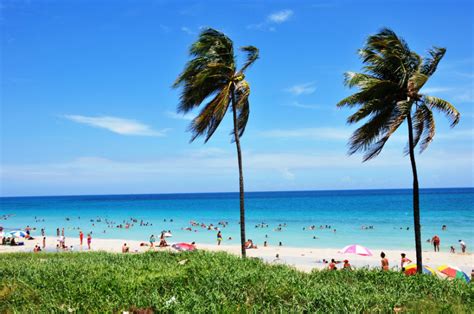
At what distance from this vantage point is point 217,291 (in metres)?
8.11

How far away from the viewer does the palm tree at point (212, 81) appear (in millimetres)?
16095

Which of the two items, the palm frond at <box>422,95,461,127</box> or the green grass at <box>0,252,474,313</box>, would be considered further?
the palm frond at <box>422,95,461,127</box>

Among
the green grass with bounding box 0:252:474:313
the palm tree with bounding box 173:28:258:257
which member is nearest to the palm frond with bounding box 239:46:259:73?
the palm tree with bounding box 173:28:258:257

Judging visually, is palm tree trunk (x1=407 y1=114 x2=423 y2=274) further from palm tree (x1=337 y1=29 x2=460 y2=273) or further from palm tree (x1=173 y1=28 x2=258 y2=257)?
palm tree (x1=173 y1=28 x2=258 y2=257)

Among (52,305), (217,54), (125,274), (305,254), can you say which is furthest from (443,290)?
(305,254)

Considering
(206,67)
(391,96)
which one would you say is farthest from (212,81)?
(391,96)

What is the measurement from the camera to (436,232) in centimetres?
4519

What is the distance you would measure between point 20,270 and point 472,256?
2940 cm

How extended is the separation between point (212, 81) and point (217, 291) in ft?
33.9

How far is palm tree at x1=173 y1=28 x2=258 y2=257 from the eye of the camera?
16095 millimetres

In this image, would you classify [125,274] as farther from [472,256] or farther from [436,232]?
[436,232]

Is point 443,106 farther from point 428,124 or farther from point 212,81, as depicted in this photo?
point 212,81

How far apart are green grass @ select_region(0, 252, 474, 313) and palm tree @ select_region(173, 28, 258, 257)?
256 inches

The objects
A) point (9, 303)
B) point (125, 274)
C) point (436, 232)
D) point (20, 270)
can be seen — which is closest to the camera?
point (9, 303)
